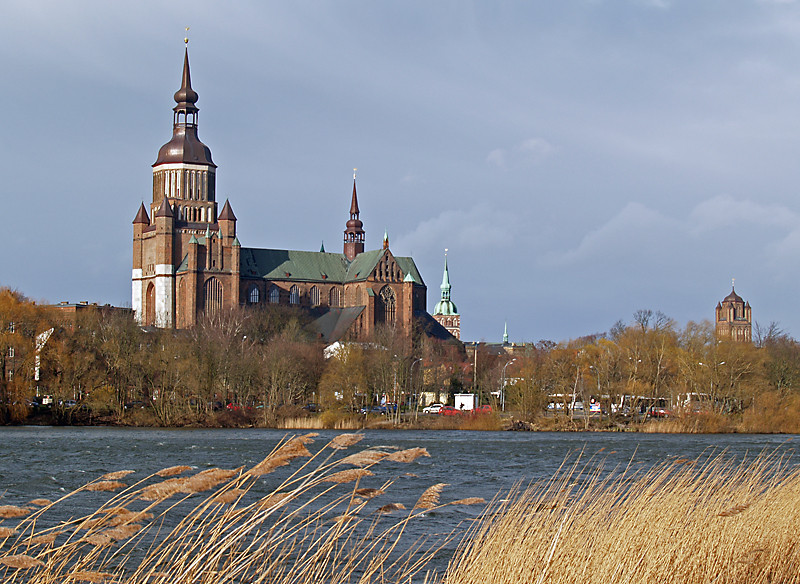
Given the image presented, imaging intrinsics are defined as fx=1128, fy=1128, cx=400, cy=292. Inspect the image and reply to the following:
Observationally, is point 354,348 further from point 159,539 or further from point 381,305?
point 159,539

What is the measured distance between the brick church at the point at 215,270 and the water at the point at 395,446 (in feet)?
209

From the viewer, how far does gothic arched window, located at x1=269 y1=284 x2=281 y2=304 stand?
13388 centimetres

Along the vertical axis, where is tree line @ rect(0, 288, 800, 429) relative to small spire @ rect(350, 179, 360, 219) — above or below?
below

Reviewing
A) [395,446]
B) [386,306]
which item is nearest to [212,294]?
[386,306]

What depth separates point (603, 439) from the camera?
55.8 m

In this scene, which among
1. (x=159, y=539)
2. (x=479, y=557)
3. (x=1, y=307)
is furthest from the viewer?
(x=1, y=307)

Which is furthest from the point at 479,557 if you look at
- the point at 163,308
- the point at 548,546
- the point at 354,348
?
the point at 163,308

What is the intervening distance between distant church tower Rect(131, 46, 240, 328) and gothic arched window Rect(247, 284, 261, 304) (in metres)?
3.80

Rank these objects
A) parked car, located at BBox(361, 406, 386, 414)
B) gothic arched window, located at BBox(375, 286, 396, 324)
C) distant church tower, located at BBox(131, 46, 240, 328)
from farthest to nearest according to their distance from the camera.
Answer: gothic arched window, located at BBox(375, 286, 396, 324) → distant church tower, located at BBox(131, 46, 240, 328) → parked car, located at BBox(361, 406, 386, 414)

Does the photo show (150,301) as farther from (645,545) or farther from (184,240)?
(645,545)

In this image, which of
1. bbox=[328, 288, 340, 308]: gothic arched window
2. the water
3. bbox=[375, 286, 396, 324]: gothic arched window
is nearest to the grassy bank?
the water

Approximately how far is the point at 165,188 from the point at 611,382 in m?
77.4

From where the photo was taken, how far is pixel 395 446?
57.4 feet

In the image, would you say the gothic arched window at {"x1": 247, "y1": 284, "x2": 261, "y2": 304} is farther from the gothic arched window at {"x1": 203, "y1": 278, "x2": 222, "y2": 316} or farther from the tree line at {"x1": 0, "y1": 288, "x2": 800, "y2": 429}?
the tree line at {"x1": 0, "y1": 288, "x2": 800, "y2": 429}
